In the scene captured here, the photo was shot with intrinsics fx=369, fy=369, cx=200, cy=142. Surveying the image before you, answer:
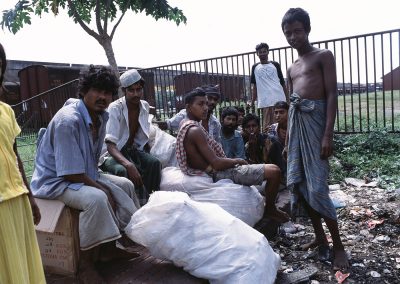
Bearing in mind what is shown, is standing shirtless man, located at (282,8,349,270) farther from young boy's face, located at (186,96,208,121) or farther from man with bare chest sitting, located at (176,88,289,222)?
young boy's face, located at (186,96,208,121)

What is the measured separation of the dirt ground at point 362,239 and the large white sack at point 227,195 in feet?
1.39

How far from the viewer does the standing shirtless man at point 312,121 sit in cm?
274

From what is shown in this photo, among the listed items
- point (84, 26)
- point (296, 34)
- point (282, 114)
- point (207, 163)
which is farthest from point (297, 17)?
point (84, 26)

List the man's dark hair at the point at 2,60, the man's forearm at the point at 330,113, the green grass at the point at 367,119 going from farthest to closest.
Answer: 1. the green grass at the point at 367,119
2. the man's forearm at the point at 330,113
3. the man's dark hair at the point at 2,60

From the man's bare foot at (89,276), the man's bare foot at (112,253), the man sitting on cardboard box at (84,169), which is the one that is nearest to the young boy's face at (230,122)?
the man sitting on cardboard box at (84,169)

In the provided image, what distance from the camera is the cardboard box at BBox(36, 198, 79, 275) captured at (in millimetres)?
2367

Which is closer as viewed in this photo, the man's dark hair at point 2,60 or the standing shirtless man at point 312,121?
the man's dark hair at point 2,60

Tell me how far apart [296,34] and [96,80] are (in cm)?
153

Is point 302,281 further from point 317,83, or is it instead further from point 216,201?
point 317,83

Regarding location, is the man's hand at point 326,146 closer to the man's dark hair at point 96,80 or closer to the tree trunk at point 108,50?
the man's dark hair at point 96,80

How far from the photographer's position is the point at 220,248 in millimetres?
2275

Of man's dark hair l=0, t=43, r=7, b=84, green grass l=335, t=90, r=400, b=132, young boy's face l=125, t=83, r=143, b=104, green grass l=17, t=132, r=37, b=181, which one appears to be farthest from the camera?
green grass l=17, t=132, r=37, b=181

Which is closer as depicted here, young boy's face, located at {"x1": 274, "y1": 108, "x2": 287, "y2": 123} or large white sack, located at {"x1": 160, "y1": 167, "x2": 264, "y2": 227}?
large white sack, located at {"x1": 160, "y1": 167, "x2": 264, "y2": 227}

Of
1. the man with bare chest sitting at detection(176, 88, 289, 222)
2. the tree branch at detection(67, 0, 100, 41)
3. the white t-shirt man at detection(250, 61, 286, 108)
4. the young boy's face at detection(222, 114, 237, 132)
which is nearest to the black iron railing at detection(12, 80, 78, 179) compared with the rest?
the tree branch at detection(67, 0, 100, 41)
